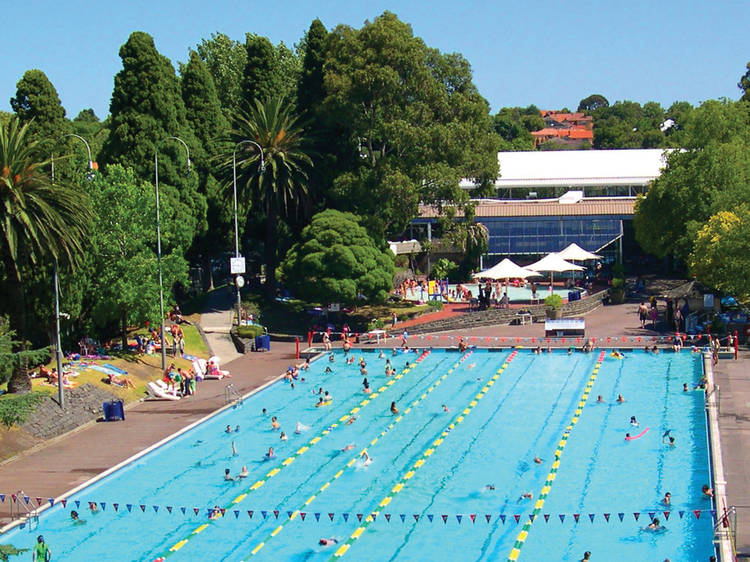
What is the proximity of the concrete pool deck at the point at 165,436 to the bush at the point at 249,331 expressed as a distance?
177 cm

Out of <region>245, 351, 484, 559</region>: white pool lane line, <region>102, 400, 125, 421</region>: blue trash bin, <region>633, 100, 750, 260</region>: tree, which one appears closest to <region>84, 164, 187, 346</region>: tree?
<region>102, 400, 125, 421</region>: blue trash bin

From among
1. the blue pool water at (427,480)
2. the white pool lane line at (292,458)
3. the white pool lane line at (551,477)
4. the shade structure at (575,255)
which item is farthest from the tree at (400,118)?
the white pool lane line at (551,477)

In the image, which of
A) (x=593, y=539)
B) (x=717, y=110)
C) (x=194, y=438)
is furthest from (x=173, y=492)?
(x=717, y=110)

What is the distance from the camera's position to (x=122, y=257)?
1935 inches

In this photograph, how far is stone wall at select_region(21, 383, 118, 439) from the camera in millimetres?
39372

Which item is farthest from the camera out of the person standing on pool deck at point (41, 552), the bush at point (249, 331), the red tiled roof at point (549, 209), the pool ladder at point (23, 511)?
the red tiled roof at point (549, 209)

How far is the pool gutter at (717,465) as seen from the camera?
2642 cm

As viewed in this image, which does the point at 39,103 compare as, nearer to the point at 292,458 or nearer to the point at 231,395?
the point at 231,395

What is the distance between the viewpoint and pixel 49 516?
102 ft

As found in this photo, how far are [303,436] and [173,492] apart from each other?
8.01m

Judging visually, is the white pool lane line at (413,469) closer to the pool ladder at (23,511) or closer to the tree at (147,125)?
the pool ladder at (23,511)

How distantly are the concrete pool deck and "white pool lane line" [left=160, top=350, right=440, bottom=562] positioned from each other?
521 cm

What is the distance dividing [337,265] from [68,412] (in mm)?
20663

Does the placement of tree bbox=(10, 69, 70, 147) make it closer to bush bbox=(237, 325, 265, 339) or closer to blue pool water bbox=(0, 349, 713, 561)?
bush bbox=(237, 325, 265, 339)
